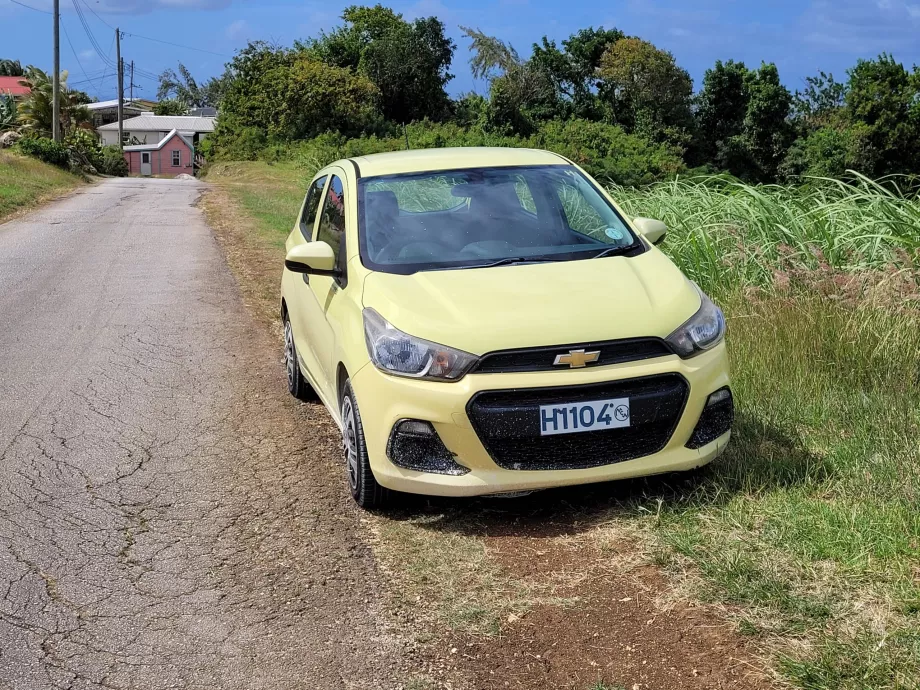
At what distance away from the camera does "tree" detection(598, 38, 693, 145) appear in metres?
58.4

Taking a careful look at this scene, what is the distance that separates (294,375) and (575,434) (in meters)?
2.99

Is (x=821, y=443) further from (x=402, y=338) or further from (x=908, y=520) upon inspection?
(x=402, y=338)

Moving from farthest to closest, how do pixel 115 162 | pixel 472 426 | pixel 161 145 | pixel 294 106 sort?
pixel 161 145 → pixel 115 162 → pixel 294 106 → pixel 472 426

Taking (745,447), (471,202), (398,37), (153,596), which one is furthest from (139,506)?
(398,37)

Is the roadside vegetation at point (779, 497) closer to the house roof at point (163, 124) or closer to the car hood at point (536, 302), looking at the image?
the car hood at point (536, 302)

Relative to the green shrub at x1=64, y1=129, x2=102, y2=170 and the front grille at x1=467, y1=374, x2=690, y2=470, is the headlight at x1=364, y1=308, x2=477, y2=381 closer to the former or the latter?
the front grille at x1=467, y1=374, x2=690, y2=470

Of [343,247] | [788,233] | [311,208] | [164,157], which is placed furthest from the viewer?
[164,157]

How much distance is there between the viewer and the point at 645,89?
58906mm

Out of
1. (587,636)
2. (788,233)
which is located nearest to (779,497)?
(587,636)

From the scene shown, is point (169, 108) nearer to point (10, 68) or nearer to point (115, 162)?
point (10, 68)

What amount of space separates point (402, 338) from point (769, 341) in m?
3.09

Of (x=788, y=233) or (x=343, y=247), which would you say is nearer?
(x=343, y=247)

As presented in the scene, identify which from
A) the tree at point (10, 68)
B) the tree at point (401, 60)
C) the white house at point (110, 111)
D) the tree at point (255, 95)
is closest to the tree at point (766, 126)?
the tree at point (401, 60)

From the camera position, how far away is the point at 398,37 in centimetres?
6241
